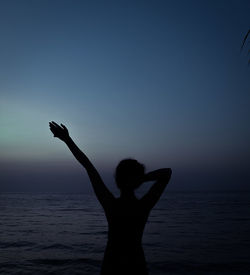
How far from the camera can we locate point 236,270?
8578 millimetres

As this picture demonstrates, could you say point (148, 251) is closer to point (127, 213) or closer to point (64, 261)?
point (64, 261)

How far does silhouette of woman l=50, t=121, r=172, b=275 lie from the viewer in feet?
6.17

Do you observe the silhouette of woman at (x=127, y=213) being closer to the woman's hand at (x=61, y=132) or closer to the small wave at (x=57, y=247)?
the woman's hand at (x=61, y=132)

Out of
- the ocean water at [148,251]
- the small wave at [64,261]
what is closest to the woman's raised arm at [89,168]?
the ocean water at [148,251]

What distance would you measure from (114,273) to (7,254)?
1033cm

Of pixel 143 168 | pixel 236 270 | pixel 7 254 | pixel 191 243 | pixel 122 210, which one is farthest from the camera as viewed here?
pixel 191 243

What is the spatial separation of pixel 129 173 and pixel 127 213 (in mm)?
295

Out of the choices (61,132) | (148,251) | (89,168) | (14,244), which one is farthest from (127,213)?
(14,244)

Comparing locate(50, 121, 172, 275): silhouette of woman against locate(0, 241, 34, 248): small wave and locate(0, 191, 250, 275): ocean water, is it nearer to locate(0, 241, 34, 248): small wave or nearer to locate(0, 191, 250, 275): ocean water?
locate(0, 191, 250, 275): ocean water

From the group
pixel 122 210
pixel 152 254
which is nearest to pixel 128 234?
pixel 122 210

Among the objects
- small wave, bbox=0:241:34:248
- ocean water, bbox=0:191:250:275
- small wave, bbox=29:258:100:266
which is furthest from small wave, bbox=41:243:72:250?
small wave, bbox=29:258:100:266

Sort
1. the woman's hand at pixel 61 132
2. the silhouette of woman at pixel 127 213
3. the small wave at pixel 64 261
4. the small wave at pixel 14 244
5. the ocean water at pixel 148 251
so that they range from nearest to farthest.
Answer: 1. the silhouette of woman at pixel 127 213
2. the woman's hand at pixel 61 132
3. the ocean water at pixel 148 251
4. the small wave at pixel 64 261
5. the small wave at pixel 14 244

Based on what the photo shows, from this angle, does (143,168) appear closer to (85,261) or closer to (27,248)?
(85,261)

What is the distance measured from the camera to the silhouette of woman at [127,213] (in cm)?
188
